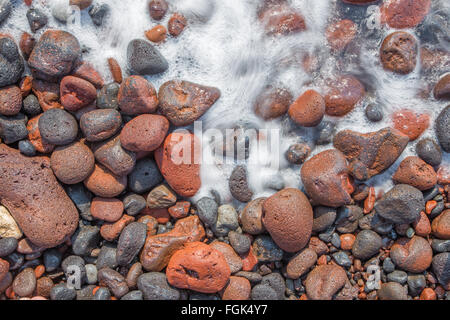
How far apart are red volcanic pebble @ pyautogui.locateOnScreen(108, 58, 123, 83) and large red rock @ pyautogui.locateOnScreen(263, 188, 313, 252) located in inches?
90.7

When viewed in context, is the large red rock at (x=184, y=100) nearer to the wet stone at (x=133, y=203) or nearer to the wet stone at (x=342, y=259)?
the wet stone at (x=133, y=203)

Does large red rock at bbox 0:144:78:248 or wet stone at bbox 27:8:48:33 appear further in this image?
wet stone at bbox 27:8:48:33

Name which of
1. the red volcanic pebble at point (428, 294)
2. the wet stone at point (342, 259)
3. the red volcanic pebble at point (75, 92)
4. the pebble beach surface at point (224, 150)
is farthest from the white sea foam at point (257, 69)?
the red volcanic pebble at point (428, 294)

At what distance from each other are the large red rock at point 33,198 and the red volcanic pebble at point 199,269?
52.7 inches

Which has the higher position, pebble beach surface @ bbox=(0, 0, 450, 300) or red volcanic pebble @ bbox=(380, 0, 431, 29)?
red volcanic pebble @ bbox=(380, 0, 431, 29)

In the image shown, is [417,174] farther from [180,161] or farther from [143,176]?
[143,176]

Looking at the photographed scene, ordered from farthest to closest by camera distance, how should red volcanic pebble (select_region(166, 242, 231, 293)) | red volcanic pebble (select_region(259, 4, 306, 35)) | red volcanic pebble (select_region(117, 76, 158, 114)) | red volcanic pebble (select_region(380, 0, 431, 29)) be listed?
red volcanic pebble (select_region(259, 4, 306, 35))
red volcanic pebble (select_region(380, 0, 431, 29))
red volcanic pebble (select_region(117, 76, 158, 114))
red volcanic pebble (select_region(166, 242, 231, 293))

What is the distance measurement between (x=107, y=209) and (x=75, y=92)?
139 cm

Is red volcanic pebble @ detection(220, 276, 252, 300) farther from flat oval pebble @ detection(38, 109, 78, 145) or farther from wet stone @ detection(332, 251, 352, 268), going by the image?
flat oval pebble @ detection(38, 109, 78, 145)

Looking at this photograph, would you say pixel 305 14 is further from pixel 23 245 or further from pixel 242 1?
pixel 23 245

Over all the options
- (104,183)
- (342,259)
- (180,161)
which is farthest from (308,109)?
(104,183)

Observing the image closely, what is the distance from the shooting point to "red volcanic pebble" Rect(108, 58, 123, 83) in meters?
3.74

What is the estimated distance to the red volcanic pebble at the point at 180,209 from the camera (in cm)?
381

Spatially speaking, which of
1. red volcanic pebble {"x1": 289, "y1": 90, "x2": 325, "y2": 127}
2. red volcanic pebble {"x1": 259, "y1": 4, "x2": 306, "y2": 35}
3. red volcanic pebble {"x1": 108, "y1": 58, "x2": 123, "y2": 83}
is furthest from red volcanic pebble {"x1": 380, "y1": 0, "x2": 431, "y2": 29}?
red volcanic pebble {"x1": 108, "y1": 58, "x2": 123, "y2": 83}
